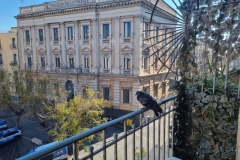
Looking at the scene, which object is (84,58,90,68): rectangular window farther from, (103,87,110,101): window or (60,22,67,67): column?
(103,87,110,101): window

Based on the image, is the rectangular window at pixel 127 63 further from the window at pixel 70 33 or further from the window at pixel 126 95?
the window at pixel 70 33

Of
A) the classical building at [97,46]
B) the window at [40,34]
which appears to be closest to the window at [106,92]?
the classical building at [97,46]

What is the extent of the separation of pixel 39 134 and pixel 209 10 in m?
9.84

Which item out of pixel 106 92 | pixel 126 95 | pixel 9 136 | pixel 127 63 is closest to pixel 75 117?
pixel 9 136

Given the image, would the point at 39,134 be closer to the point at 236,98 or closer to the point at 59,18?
the point at 59,18

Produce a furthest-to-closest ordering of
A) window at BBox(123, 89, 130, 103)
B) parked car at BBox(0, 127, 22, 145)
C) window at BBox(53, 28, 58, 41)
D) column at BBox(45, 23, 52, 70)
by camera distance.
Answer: column at BBox(45, 23, 52, 70), window at BBox(53, 28, 58, 41), window at BBox(123, 89, 130, 103), parked car at BBox(0, 127, 22, 145)

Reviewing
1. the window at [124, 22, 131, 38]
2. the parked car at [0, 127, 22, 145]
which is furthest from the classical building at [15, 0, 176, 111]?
the parked car at [0, 127, 22, 145]

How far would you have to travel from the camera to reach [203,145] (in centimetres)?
156

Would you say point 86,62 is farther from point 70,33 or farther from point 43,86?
point 43,86

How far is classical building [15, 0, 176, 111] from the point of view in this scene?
383 inches

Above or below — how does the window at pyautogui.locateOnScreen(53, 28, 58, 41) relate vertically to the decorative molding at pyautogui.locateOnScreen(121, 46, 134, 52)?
above

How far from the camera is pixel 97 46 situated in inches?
426

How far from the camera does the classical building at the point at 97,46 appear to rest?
31.9ft

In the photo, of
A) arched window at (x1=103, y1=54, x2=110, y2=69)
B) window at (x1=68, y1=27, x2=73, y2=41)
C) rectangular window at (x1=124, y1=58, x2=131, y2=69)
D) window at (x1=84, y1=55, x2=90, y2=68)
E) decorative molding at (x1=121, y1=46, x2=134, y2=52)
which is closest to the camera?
decorative molding at (x1=121, y1=46, x2=134, y2=52)
